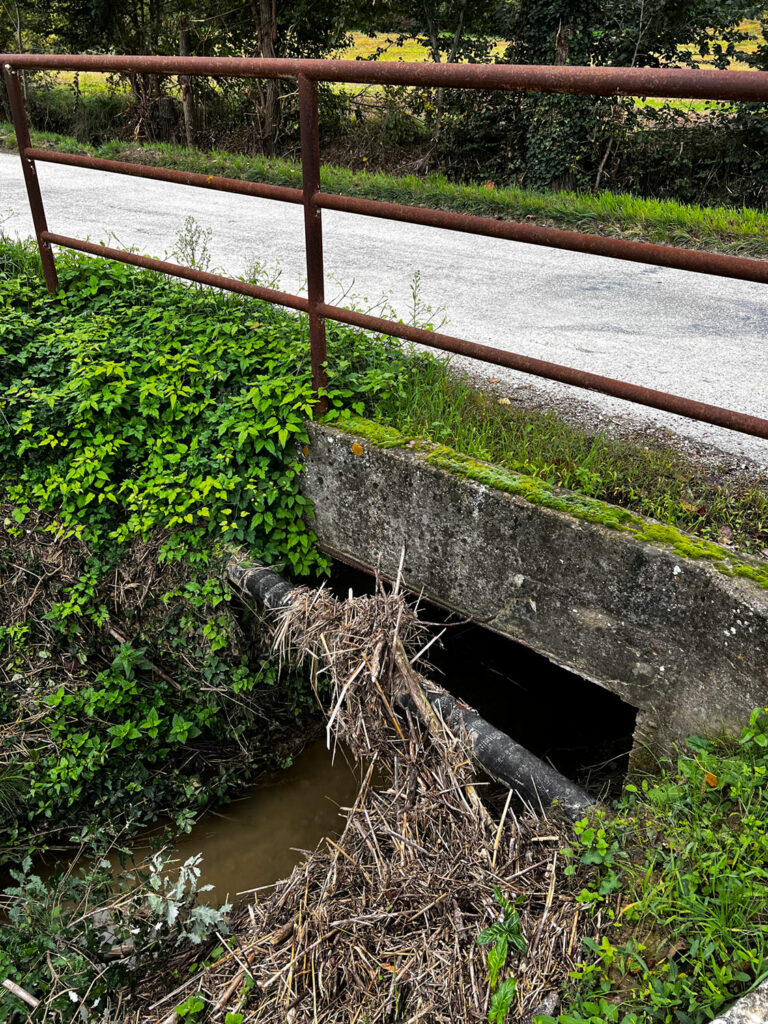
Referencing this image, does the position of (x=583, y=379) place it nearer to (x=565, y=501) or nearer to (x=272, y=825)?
(x=565, y=501)

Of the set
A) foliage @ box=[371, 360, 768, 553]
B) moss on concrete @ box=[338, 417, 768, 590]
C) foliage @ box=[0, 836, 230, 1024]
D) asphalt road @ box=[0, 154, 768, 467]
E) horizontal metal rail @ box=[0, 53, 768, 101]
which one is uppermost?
horizontal metal rail @ box=[0, 53, 768, 101]

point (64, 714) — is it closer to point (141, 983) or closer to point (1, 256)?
point (141, 983)

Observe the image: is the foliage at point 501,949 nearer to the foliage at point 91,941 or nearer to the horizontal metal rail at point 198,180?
the foliage at point 91,941

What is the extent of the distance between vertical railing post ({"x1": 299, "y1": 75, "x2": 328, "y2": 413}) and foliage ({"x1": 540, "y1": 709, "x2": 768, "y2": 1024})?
2.02 meters

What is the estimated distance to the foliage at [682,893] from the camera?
1.88 meters

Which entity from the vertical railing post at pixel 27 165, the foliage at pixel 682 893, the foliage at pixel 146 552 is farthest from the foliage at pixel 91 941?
the vertical railing post at pixel 27 165

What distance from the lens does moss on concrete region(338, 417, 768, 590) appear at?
2.49 m

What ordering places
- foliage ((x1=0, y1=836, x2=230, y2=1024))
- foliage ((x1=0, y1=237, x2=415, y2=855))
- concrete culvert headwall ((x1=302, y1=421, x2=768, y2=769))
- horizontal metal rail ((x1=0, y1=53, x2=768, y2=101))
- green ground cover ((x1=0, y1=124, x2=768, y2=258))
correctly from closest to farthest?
Result: horizontal metal rail ((x1=0, y1=53, x2=768, y2=101)) → concrete culvert headwall ((x1=302, y1=421, x2=768, y2=769)) → foliage ((x1=0, y1=836, x2=230, y2=1024)) → foliage ((x1=0, y1=237, x2=415, y2=855)) → green ground cover ((x1=0, y1=124, x2=768, y2=258))

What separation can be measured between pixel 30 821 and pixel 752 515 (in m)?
3.36

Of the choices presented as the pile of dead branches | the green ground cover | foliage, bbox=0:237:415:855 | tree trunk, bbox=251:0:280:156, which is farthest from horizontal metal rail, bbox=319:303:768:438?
tree trunk, bbox=251:0:280:156

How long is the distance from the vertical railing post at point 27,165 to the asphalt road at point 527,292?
99 centimetres

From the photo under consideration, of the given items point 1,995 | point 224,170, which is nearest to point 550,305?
point 1,995

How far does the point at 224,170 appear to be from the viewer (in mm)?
9852

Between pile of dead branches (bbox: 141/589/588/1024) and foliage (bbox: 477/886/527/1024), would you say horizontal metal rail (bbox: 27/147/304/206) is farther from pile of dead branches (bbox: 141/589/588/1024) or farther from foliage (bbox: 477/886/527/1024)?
foliage (bbox: 477/886/527/1024)
